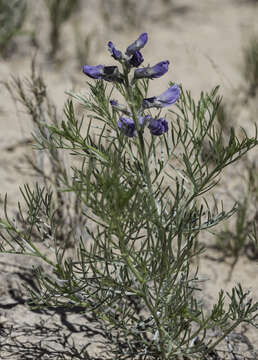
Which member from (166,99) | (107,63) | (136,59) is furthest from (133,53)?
(107,63)

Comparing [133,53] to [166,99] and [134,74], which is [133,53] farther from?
[166,99]

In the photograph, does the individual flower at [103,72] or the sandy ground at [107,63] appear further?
the sandy ground at [107,63]

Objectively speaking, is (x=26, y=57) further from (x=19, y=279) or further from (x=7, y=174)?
(x=19, y=279)

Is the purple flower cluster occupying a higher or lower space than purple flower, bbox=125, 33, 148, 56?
lower

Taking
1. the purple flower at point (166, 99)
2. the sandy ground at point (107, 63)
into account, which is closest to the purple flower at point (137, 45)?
the purple flower at point (166, 99)

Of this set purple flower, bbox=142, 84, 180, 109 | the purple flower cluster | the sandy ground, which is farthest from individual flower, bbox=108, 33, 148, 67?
the sandy ground

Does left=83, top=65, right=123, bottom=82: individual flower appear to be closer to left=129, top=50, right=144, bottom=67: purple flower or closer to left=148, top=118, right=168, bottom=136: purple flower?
left=129, top=50, right=144, bottom=67: purple flower

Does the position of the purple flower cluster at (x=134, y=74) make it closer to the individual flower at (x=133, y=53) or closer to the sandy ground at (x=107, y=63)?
the individual flower at (x=133, y=53)
